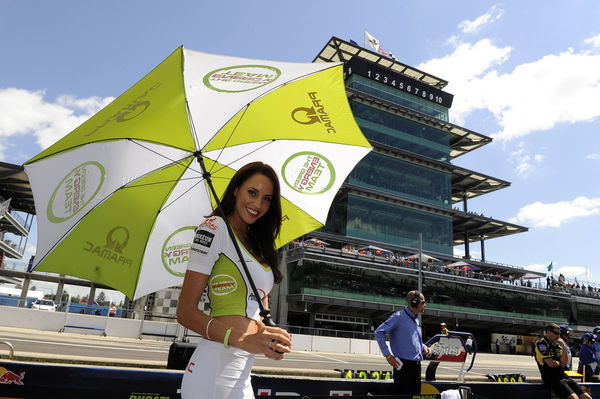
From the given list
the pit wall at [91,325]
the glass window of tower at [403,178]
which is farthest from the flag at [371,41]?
the pit wall at [91,325]

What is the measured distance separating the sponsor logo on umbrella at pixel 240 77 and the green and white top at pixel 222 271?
1517mm

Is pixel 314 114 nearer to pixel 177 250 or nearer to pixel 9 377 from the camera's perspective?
pixel 177 250

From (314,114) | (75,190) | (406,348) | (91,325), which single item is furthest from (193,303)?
(91,325)

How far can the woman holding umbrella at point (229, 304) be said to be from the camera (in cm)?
168

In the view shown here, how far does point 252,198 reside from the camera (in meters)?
2.06

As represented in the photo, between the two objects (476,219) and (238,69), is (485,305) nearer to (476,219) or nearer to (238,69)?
(476,219)

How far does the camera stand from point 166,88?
109 inches

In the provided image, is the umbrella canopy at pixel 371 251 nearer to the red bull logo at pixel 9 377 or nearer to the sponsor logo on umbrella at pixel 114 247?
the red bull logo at pixel 9 377

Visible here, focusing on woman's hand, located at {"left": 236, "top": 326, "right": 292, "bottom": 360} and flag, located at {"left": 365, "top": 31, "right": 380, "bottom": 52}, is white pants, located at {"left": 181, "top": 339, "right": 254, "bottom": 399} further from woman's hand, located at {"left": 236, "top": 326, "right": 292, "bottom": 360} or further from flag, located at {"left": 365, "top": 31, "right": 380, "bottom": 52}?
flag, located at {"left": 365, "top": 31, "right": 380, "bottom": 52}

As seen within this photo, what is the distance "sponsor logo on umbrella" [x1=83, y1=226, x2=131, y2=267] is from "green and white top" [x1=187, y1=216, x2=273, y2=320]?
3.90 feet

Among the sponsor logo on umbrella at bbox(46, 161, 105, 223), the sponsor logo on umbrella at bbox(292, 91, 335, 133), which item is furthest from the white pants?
the sponsor logo on umbrella at bbox(292, 91, 335, 133)

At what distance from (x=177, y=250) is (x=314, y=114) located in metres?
1.65

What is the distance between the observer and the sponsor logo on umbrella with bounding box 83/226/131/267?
2670mm

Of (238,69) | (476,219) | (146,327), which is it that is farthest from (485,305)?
(238,69)
